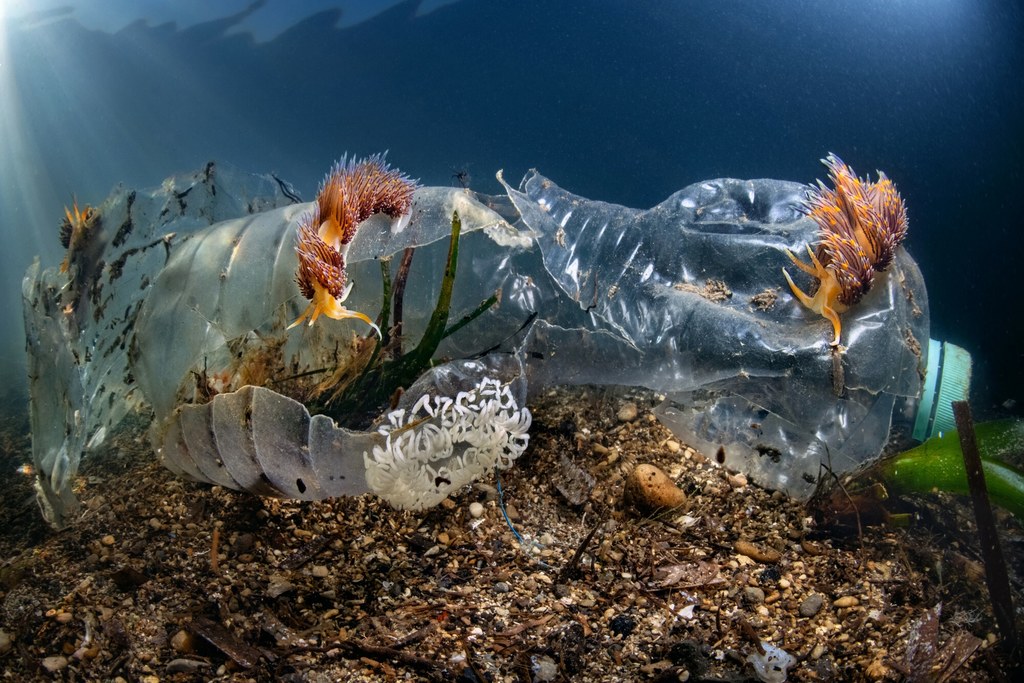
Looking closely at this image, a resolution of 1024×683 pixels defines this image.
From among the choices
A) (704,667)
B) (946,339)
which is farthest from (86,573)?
(946,339)

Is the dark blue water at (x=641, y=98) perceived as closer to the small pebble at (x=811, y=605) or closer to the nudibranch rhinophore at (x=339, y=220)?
the nudibranch rhinophore at (x=339, y=220)

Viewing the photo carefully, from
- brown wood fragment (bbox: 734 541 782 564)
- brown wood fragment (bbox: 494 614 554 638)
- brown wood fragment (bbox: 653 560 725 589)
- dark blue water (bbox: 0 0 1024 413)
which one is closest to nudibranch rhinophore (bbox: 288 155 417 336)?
dark blue water (bbox: 0 0 1024 413)

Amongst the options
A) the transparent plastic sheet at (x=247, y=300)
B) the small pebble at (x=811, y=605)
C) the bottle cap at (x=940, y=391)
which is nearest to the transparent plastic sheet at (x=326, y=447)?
the transparent plastic sheet at (x=247, y=300)

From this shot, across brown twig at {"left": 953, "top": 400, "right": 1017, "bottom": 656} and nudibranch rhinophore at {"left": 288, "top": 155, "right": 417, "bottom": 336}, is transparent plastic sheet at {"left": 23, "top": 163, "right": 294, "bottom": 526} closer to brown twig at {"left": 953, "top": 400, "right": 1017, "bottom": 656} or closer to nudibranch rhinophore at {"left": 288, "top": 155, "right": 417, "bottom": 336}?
nudibranch rhinophore at {"left": 288, "top": 155, "right": 417, "bottom": 336}

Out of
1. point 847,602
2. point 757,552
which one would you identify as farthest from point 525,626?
point 847,602

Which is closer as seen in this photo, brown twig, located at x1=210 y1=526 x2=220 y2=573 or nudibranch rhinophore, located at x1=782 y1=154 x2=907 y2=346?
brown twig, located at x1=210 y1=526 x2=220 y2=573

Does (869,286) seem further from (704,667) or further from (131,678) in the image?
(131,678)
